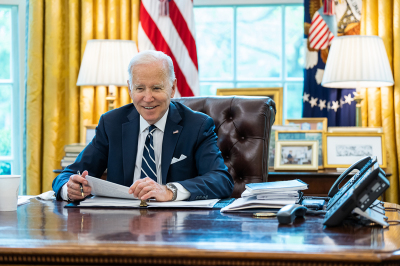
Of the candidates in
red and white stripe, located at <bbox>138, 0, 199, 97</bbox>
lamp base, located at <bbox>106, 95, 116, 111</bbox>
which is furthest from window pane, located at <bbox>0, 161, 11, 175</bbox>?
red and white stripe, located at <bbox>138, 0, 199, 97</bbox>

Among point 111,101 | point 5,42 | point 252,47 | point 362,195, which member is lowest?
point 362,195

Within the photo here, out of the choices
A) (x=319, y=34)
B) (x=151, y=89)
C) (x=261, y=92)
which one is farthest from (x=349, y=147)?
(x=151, y=89)

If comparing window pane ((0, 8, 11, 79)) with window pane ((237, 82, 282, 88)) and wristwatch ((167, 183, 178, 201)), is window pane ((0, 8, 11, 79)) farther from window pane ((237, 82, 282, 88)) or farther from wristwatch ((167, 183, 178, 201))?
wristwatch ((167, 183, 178, 201))

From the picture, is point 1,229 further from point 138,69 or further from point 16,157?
point 16,157

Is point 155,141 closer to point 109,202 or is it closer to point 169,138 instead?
point 169,138

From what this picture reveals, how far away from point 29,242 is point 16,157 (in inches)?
120

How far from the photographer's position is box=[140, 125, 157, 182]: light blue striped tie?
5.92 ft

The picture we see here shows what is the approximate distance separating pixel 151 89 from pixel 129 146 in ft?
0.81

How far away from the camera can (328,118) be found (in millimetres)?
3199

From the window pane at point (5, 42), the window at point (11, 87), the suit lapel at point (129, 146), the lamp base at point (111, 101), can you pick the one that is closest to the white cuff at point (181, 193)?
the suit lapel at point (129, 146)

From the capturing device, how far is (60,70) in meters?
3.43

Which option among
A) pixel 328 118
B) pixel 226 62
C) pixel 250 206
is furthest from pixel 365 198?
pixel 226 62

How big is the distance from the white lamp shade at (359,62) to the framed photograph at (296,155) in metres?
0.44

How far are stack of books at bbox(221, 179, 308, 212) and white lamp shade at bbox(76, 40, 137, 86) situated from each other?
186 centimetres
